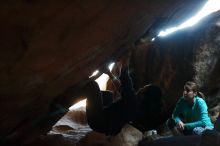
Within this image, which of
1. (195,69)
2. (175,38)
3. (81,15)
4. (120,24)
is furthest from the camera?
(175,38)

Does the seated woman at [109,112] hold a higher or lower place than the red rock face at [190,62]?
lower

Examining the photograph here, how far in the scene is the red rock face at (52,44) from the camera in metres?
4.68

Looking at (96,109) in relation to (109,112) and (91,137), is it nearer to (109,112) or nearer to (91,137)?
(109,112)

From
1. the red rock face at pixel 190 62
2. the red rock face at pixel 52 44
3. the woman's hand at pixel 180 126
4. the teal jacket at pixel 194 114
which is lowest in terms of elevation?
the woman's hand at pixel 180 126

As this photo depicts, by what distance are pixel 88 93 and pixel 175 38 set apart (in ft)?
14.6

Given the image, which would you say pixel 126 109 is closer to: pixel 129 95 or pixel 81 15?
pixel 129 95

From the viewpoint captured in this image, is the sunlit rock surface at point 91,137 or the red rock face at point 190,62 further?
the red rock face at point 190,62

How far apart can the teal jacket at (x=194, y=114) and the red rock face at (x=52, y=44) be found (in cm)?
192

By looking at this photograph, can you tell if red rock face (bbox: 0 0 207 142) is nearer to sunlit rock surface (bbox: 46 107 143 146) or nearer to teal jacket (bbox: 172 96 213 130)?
sunlit rock surface (bbox: 46 107 143 146)

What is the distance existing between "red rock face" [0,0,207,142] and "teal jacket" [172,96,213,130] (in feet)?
6.30

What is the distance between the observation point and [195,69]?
955 cm

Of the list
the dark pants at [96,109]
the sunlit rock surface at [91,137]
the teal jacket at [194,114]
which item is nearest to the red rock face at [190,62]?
the teal jacket at [194,114]

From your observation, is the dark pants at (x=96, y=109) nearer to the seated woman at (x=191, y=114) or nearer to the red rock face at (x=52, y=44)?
the red rock face at (x=52, y=44)

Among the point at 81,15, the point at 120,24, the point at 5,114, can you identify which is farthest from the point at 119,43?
the point at 5,114
